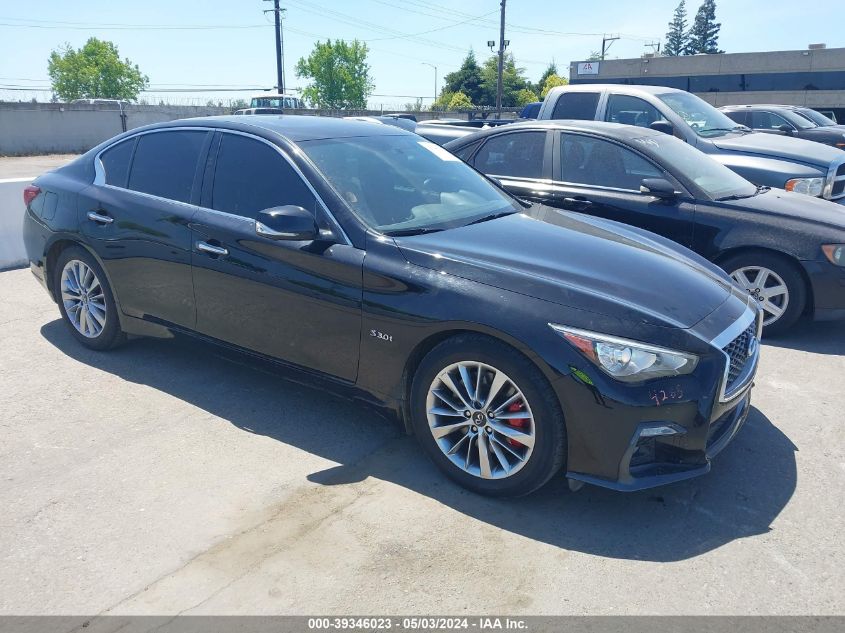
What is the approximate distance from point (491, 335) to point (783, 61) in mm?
57126

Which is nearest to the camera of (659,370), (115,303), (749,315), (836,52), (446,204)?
(659,370)

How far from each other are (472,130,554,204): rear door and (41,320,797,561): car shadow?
2.98m

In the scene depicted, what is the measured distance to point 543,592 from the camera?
2.75m

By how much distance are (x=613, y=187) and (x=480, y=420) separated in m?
3.61

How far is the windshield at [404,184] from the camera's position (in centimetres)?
392

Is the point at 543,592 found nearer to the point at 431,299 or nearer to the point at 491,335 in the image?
the point at 491,335

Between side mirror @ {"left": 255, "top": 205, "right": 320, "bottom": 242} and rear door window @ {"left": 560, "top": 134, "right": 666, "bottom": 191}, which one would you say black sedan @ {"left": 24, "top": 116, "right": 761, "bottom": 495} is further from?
rear door window @ {"left": 560, "top": 134, "right": 666, "bottom": 191}

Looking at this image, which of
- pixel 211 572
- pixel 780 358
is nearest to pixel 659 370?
pixel 211 572

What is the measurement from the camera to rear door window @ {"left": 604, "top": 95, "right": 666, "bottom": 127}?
29.1 ft

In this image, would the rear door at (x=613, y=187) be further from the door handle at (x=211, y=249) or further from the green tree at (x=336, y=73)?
the green tree at (x=336, y=73)

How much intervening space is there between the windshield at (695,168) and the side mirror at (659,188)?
263 mm

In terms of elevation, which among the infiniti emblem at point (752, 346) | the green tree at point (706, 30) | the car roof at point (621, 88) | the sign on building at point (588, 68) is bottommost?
the infiniti emblem at point (752, 346)

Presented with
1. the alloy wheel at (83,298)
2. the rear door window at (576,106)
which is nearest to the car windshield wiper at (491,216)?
the alloy wheel at (83,298)

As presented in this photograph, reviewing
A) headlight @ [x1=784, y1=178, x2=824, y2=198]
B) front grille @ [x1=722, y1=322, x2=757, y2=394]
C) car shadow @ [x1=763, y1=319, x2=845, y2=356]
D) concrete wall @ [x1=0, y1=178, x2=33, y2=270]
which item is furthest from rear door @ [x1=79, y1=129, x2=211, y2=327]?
headlight @ [x1=784, y1=178, x2=824, y2=198]
